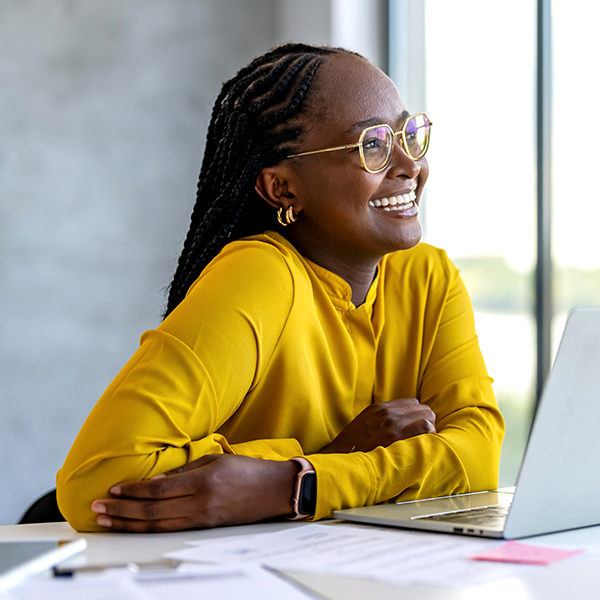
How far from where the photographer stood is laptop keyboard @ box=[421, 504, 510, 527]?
928mm

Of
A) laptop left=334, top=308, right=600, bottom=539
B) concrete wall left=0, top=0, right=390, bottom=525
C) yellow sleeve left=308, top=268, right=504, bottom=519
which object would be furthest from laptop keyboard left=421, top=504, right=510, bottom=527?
concrete wall left=0, top=0, right=390, bottom=525

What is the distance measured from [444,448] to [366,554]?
0.45 m

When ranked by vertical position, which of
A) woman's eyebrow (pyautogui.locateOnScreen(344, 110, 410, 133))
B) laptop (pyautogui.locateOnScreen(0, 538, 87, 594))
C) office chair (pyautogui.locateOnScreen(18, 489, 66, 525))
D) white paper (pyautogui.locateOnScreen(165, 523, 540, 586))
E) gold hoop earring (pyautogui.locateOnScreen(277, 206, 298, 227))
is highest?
woman's eyebrow (pyautogui.locateOnScreen(344, 110, 410, 133))

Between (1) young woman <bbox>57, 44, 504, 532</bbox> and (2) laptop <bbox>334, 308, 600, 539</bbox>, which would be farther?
(1) young woman <bbox>57, 44, 504, 532</bbox>

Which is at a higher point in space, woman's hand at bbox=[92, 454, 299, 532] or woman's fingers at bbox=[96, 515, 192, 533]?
woman's hand at bbox=[92, 454, 299, 532]

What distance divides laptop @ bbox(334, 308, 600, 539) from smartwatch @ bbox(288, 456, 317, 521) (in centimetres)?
12

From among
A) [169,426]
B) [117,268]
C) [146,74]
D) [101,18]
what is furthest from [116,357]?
[169,426]

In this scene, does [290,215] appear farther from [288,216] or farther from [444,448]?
[444,448]

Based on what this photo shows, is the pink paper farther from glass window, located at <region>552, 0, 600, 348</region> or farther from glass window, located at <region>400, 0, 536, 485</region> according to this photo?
glass window, located at <region>400, 0, 536, 485</region>

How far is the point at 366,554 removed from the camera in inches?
31.5

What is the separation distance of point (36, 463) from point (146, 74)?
5.97 ft

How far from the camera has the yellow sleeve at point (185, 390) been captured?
105 centimetres

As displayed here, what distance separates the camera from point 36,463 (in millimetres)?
3127

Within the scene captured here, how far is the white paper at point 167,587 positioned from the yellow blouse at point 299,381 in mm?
351
